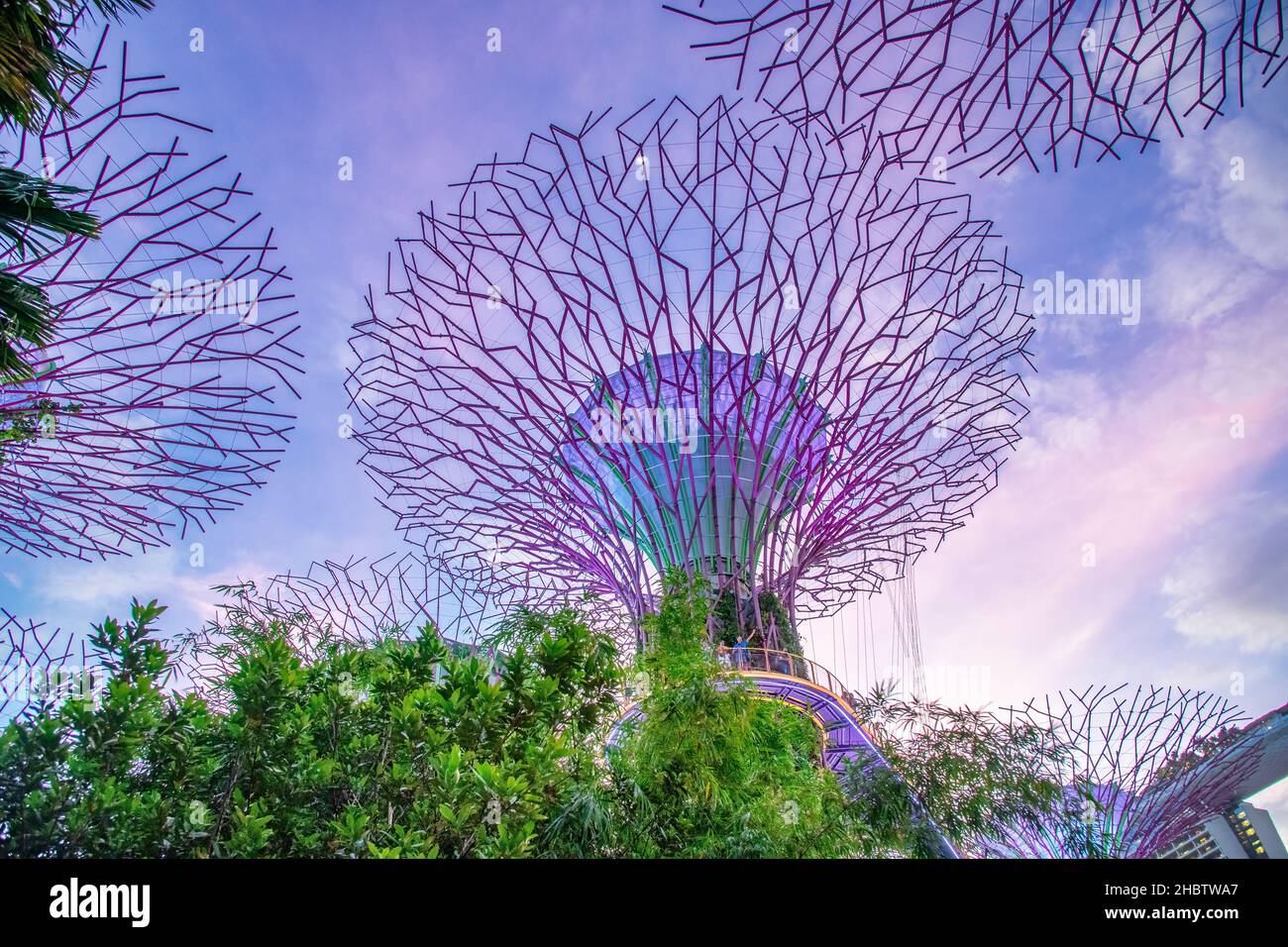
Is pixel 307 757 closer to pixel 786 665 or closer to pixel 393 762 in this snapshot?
pixel 393 762

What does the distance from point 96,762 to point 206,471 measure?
43.0 feet

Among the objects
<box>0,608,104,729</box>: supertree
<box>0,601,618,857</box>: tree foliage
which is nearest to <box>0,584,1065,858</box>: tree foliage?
<box>0,601,618,857</box>: tree foliage

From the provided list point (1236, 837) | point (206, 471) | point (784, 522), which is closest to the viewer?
point (206, 471)

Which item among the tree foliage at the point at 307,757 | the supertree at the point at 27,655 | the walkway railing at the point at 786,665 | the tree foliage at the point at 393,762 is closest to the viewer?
the tree foliage at the point at 307,757

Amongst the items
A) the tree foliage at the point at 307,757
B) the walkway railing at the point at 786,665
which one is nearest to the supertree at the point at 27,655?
the tree foliage at the point at 307,757

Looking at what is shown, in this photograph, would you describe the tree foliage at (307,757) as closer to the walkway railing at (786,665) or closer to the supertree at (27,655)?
the supertree at (27,655)

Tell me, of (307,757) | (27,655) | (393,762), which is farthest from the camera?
(27,655)

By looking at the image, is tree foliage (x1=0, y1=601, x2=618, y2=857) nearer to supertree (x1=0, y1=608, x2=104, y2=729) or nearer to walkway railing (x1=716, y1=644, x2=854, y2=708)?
supertree (x1=0, y1=608, x2=104, y2=729)

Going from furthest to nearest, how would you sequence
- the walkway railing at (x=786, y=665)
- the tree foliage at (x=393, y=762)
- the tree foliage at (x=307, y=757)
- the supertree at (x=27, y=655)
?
the walkway railing at (x=786, y=665), the supertree at (x=27, y=655), the tree foliage at (x=393, y=762), the tree foliage at (x=307, y=757)

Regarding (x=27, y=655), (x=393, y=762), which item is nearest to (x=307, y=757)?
(x=393, y=762)

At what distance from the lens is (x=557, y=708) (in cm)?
670

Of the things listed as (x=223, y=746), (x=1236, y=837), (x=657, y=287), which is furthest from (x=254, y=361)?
(x=1236, y=837)

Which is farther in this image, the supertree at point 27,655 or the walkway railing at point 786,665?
the walkway railing at point 786,665
